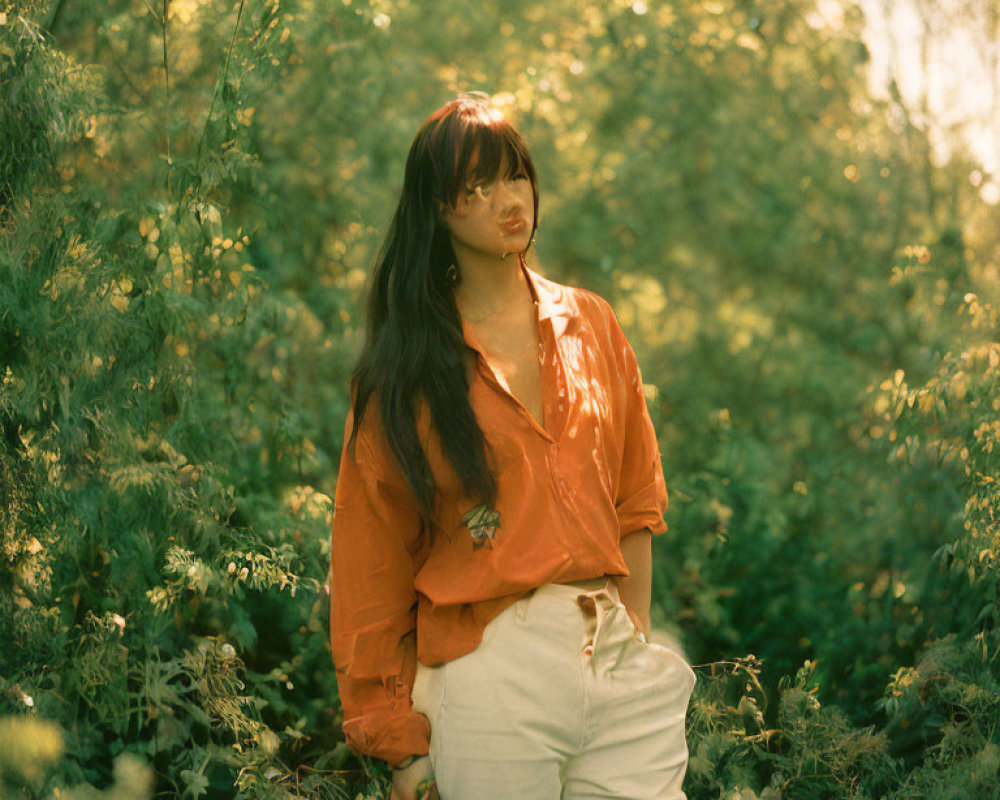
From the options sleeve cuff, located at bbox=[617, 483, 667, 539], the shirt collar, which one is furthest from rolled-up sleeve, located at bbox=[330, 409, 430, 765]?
sleeve cuff, located at bbox=[617, 483, 667, 539]

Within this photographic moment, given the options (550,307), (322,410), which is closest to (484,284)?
(550,307)

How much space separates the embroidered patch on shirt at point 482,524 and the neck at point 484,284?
379 mm

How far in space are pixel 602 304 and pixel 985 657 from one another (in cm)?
141

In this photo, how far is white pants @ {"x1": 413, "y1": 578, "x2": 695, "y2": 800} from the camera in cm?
182

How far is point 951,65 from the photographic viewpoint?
4535 millimetres

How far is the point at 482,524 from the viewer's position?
6.18 feet

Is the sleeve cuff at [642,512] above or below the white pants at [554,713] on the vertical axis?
above

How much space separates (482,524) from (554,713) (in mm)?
337

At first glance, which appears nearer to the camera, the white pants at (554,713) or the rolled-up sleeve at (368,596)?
the white pants at (554,713)

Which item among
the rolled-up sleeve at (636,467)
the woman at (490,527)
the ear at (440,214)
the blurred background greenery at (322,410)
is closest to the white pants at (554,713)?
the woman at (490,527)

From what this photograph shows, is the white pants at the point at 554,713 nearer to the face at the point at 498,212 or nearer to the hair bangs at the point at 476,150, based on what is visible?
the face at the point at 498,212

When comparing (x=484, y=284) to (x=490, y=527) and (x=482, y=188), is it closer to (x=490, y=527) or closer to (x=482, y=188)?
(x=482, y=188)

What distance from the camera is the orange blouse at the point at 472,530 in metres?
1.87

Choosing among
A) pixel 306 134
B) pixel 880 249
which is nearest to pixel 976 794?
pixel 306 134
